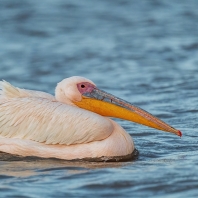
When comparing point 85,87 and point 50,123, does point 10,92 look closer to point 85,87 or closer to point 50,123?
point 50,123

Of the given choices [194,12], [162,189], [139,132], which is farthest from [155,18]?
[162,189]

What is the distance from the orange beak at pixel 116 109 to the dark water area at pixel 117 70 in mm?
328

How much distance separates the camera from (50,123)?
6398 mm

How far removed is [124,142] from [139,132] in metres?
1.39

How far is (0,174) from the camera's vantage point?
19.4 ft

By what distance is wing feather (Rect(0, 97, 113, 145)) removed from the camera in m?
6.38

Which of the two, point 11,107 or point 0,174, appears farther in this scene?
point 11,107

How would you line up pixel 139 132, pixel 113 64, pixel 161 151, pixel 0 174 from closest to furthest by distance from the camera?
1. pixel 0 174
2. pixel 161 151
3. pixel 139 132
4. pixel 113 64

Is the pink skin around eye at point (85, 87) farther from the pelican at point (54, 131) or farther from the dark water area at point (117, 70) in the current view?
the dark water area at point (117, 70)

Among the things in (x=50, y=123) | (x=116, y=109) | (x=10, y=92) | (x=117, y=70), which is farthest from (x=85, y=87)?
(x=117, y=70)

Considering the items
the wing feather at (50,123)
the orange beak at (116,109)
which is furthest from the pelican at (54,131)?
the orange beak at (116,109)

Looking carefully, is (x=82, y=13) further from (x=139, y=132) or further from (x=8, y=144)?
(x=8, y=144)

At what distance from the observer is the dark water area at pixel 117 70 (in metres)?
5.64

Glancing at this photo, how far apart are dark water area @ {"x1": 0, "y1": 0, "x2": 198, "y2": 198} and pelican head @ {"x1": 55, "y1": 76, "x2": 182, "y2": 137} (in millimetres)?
372
